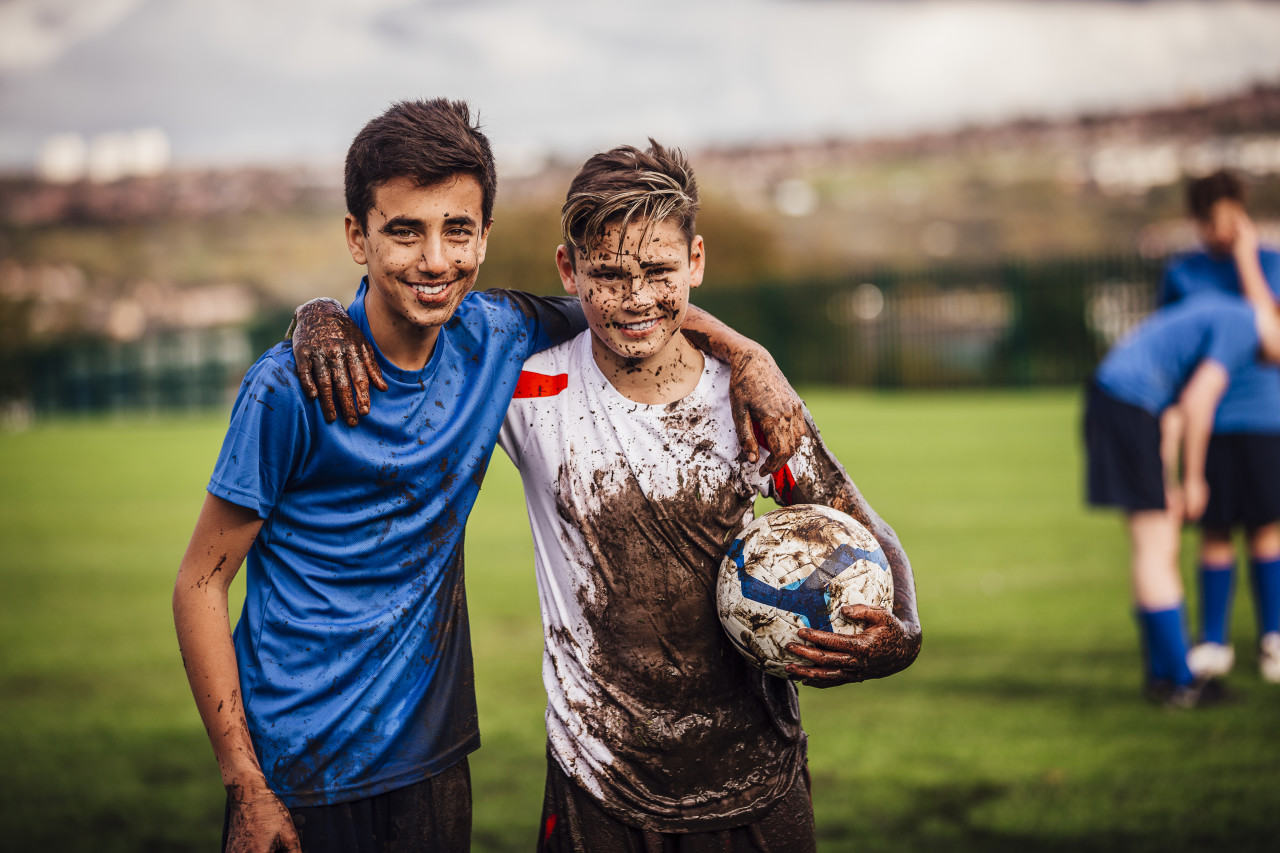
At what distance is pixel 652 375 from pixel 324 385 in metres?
0.79

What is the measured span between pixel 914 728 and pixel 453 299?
373 centimetres

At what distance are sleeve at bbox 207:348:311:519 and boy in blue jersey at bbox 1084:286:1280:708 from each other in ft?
14.8

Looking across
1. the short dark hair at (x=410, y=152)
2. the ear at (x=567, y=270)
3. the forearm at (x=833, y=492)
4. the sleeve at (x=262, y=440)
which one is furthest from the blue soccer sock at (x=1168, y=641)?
the sleeve at (x=262, y=440)

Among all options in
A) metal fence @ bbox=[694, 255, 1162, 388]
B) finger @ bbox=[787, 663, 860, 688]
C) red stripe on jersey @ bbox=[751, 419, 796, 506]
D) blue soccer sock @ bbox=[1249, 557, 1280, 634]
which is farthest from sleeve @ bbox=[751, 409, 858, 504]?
metal fence @ bbox=[694, 255, 1162, 388]

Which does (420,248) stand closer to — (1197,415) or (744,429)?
(744,429)

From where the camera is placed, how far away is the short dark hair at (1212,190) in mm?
5969

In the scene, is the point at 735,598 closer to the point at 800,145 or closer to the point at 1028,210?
the point at 1028,210

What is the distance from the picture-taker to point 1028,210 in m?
65.8

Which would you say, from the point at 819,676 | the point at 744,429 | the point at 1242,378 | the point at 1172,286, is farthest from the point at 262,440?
the point at 1172,286

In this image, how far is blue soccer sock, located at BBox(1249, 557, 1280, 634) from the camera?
236 inches

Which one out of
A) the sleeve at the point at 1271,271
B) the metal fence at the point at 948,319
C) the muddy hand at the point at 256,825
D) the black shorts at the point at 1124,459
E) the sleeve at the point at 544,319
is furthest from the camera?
the metal fence at the point at 948,319

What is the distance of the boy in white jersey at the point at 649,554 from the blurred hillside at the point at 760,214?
143 feet

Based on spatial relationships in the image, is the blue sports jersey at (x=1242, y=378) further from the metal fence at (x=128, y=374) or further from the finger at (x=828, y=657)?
the metal fence at (x=128, y=374)

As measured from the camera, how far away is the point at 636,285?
266cm
